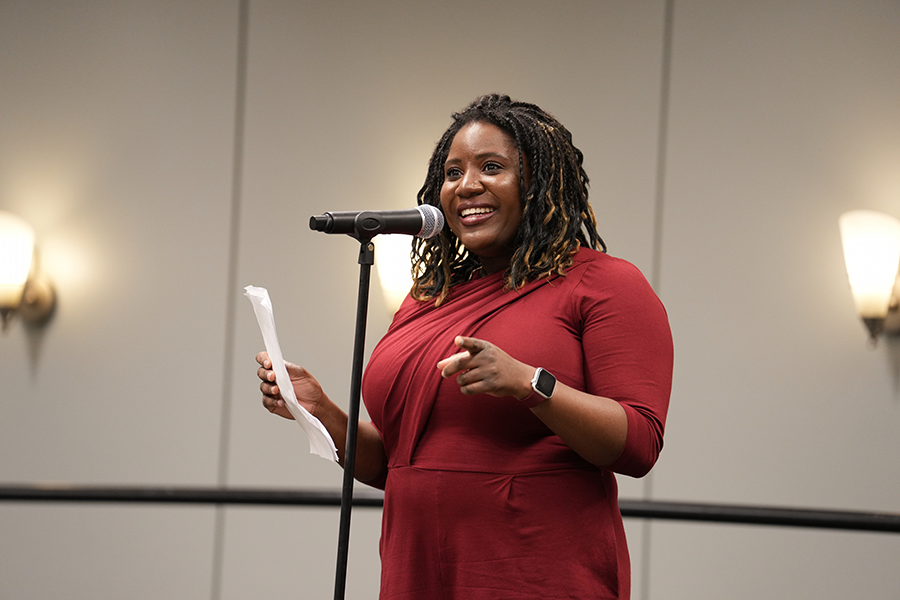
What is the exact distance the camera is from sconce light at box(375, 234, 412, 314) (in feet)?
10.5

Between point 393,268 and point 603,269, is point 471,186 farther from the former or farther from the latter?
point 393,268

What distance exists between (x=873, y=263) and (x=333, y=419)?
2.39 meters

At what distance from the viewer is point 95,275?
3.31m

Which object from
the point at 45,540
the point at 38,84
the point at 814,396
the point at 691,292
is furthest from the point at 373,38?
the point at 45,540

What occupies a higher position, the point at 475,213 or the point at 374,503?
the point at 475,213

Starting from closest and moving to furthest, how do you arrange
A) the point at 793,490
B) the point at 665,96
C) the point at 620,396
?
the point at 620,396
the point at 793,490
the point at 665,96

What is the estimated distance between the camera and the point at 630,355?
3.82 feet

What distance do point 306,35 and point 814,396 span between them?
2553mm

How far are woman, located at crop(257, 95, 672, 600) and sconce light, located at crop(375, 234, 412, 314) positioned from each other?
1794mm

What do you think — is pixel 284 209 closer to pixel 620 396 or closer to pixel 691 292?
pixel 691 292

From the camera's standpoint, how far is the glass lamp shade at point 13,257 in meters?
3.22

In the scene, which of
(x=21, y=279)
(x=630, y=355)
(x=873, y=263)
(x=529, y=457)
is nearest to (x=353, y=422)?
(x=529, y=457)

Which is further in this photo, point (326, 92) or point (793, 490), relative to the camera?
point (326, 92)

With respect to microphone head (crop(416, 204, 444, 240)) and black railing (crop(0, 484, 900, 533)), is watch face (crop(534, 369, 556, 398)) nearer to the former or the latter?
microphone head (crop(416, 204, 444, 240))
